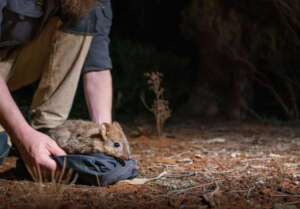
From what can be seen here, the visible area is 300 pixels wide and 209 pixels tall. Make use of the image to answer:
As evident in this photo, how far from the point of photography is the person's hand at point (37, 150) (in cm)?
230

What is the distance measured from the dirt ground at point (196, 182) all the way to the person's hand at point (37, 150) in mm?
156

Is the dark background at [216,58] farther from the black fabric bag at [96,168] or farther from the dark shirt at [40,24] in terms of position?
the black fabric bag at [96,168]

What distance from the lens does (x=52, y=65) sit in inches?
133

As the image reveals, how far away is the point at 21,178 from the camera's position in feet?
8.91

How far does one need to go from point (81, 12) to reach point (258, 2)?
4.63 metres

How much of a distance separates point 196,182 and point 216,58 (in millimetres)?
4859

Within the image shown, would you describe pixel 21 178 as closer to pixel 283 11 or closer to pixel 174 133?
pixel 174 133

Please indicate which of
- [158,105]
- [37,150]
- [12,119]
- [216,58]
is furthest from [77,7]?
[216,58]

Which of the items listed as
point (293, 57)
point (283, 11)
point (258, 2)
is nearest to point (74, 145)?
point (283, 11)

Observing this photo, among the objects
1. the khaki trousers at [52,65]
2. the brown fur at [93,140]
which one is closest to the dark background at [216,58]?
the khaki trousers at [52,65]

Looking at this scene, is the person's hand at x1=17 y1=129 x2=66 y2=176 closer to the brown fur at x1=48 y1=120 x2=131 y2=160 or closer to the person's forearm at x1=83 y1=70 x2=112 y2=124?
the brown fur at x1=48 y1=120 x2=131 y2=160

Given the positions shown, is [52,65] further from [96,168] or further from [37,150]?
[96,168]

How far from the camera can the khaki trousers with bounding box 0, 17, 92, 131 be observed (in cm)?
328

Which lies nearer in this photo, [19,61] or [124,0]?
[19,61]
